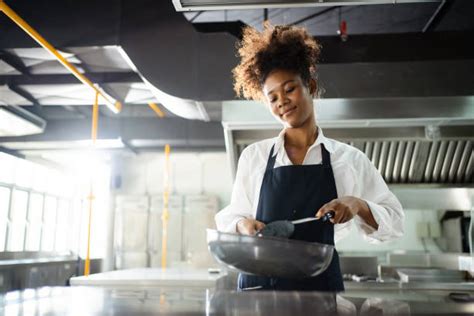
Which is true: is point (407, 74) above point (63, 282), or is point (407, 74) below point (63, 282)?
above

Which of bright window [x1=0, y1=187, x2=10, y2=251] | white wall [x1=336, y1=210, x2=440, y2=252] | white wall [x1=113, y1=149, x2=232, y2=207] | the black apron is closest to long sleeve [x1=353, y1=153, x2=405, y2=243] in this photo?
the black apron

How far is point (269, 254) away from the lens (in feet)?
3.58

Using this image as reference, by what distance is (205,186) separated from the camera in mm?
8398

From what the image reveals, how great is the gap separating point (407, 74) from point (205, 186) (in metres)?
6.27

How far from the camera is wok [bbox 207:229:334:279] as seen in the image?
3.55ft

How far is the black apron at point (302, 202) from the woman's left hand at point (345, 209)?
13 centimetres

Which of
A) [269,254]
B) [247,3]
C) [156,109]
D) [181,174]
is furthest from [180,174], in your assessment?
[269,254]

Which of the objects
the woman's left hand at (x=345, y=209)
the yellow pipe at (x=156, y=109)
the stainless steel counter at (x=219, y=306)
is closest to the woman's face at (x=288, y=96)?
the woman's left hand at (x=345, y=209)

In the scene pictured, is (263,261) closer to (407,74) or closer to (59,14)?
(407,74)

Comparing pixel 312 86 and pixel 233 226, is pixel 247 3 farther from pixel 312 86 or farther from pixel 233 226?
pixel 233 226

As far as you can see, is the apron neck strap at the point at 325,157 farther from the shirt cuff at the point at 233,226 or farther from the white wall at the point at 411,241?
the white wall at the point at 411,241

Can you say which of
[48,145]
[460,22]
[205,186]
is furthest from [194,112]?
[205,186]

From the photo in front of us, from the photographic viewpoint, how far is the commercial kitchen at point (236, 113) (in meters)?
1.10

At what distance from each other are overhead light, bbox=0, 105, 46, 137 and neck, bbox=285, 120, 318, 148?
371 cm
